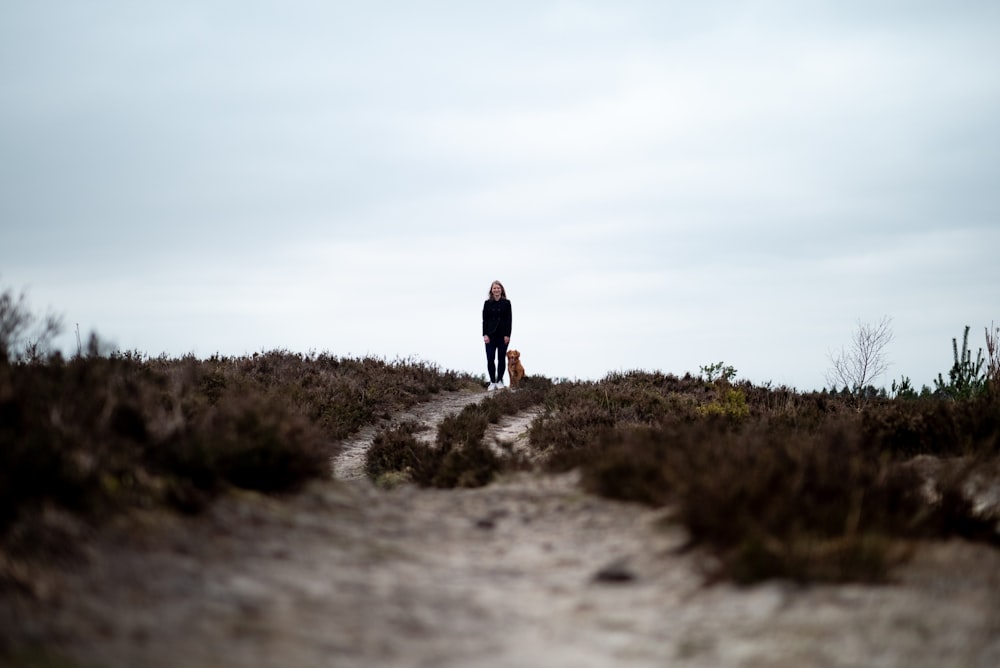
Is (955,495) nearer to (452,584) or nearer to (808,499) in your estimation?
(808,499)

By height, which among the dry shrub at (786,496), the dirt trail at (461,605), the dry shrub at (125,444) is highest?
the dry shrub at (125,444)

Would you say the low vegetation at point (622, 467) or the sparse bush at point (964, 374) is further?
the sparse bush at point (964, 374)

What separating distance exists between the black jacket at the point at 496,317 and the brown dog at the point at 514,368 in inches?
85.5

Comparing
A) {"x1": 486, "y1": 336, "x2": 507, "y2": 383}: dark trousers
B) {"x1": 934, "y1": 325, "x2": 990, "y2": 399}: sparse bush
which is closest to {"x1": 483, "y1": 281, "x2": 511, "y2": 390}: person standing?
{"x1": 486, "y1": 336, "x2": 507, "y2": 383}: dark trousers

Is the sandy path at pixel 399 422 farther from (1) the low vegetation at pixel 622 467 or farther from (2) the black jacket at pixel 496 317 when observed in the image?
(1) the low vegetation at pixel 622 467

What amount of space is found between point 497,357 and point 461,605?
17.9 meters

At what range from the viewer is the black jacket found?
21.2 meters

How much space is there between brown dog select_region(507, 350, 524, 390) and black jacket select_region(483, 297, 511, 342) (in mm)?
2171

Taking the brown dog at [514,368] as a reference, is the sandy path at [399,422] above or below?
below

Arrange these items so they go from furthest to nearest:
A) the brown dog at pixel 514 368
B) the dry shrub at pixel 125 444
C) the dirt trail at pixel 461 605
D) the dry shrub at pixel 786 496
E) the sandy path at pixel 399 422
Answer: the brown dog at pixel 514 368 < the sandy path at pixel 399 422 < the dry shrub at pixel 125 444 < the dry shrub at pixel 786 496 < the dirt trail at pixel 461 605

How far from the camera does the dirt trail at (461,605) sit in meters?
3.57

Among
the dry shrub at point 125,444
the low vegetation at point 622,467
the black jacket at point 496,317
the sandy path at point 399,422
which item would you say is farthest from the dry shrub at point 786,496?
the black jacket at point 496,317

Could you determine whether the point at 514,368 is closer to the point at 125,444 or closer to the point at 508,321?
the point at 508,321

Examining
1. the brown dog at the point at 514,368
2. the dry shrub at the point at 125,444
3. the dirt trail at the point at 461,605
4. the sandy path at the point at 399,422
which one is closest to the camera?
the dirt trail at the point at 461,605
